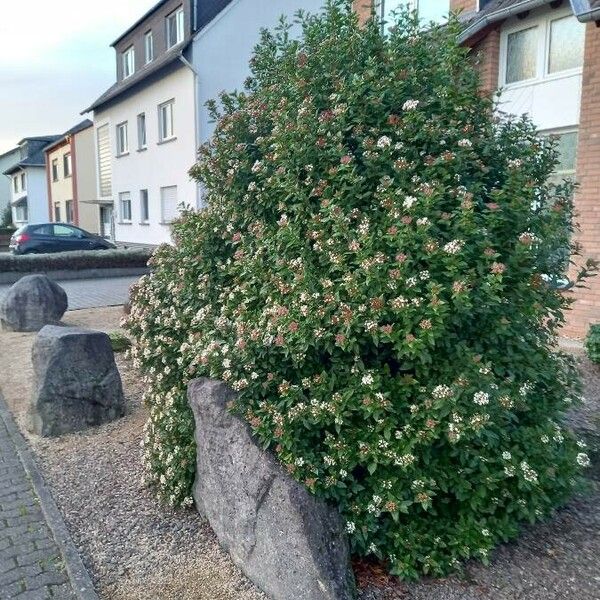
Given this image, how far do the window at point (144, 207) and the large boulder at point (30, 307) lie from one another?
15422 millimetres

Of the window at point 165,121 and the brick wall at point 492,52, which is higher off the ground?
the window at point 165,121

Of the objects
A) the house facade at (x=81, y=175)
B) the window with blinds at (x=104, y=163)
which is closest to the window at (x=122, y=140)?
the window with blinds at (x=104, y=163)

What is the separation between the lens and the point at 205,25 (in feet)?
63.8

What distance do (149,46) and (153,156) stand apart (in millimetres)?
4517

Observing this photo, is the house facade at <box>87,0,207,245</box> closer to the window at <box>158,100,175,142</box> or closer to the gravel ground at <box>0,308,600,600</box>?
the window at <box>158,100,175,142</box>

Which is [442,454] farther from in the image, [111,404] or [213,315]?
[111,404]

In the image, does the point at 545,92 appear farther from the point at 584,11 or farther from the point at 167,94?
the point at 167,94

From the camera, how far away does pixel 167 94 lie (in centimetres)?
2142

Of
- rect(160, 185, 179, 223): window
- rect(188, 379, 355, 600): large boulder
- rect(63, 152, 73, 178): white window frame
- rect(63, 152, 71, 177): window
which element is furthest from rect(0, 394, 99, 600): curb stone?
rect(63, 152, 71, 177): window

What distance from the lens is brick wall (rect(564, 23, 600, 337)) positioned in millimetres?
8109

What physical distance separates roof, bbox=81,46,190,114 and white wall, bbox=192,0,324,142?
74 cm

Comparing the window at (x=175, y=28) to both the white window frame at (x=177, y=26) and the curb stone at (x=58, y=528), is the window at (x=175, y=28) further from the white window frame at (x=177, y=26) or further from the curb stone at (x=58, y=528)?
the curb stone at (x=58, y=528)

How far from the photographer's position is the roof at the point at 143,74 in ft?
64.7

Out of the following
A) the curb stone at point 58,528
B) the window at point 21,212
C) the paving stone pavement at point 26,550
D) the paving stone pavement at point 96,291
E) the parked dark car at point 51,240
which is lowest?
the paving stone pavement at point 96,291
